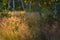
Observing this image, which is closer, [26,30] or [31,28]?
[26,30]

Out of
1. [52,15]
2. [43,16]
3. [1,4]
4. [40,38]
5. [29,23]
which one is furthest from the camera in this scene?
[1,4]

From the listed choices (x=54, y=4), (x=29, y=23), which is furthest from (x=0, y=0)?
(x=29, y=23)

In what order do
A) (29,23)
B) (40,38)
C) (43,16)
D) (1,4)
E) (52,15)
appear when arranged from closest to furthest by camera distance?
(40,38)
(29,23)
(43,16)
(52,15)
(1,4)

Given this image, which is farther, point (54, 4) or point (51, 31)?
point (54, 4)

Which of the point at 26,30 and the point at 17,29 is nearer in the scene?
the point at 26,30

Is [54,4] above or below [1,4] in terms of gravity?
above

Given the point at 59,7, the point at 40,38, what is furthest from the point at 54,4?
the point at 40,38

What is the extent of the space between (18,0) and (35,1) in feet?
15.0

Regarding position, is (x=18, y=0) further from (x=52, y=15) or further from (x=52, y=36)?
(x=52, y=36)

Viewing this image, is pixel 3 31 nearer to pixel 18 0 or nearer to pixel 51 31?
pixel 51 31

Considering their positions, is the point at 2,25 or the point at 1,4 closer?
the point at 2,25

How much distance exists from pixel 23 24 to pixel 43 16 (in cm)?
110

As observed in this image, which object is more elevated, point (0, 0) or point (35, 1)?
point (35, 1)

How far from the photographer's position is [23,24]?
5805mm
